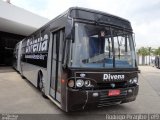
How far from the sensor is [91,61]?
5051 mm

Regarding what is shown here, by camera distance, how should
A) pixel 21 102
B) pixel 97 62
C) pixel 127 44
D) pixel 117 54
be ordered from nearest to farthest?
pixel 97 62, pixel 117 54, pixel 127 44, pixel 21 102

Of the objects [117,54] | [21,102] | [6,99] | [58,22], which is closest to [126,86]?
[117,54]

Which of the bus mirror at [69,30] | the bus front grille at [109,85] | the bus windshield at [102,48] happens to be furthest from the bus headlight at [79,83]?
the bus mirror at [69,30]

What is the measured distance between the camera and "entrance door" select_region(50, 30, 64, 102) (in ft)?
18.9

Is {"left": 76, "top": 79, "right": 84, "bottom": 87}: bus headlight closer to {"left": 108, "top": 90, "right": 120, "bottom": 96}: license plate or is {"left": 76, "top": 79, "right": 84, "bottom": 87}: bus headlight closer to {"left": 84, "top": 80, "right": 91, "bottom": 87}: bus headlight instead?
{"left": 84, "top": 80, "right": 91, "bottom": 87}: bus headlight

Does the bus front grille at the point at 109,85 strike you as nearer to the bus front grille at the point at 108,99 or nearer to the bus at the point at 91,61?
the bus at the point at 91,61

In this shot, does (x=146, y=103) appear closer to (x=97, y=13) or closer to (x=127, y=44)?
(x=127, y=44)

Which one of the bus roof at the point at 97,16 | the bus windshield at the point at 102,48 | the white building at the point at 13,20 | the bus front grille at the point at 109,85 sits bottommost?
the bus front grille at the point at 109,85

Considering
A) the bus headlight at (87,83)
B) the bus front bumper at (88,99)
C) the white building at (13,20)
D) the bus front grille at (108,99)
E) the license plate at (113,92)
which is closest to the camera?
the bus front bumper at (88,99)

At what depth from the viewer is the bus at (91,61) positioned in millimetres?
4824

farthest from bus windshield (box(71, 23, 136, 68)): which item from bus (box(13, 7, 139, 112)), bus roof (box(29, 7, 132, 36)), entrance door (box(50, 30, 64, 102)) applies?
entrance door (box(50, 30, 64, 102))

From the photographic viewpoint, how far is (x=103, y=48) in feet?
17.7

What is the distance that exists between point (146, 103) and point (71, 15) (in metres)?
4.14

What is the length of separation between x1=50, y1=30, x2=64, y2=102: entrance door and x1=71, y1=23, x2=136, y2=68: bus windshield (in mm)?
855
